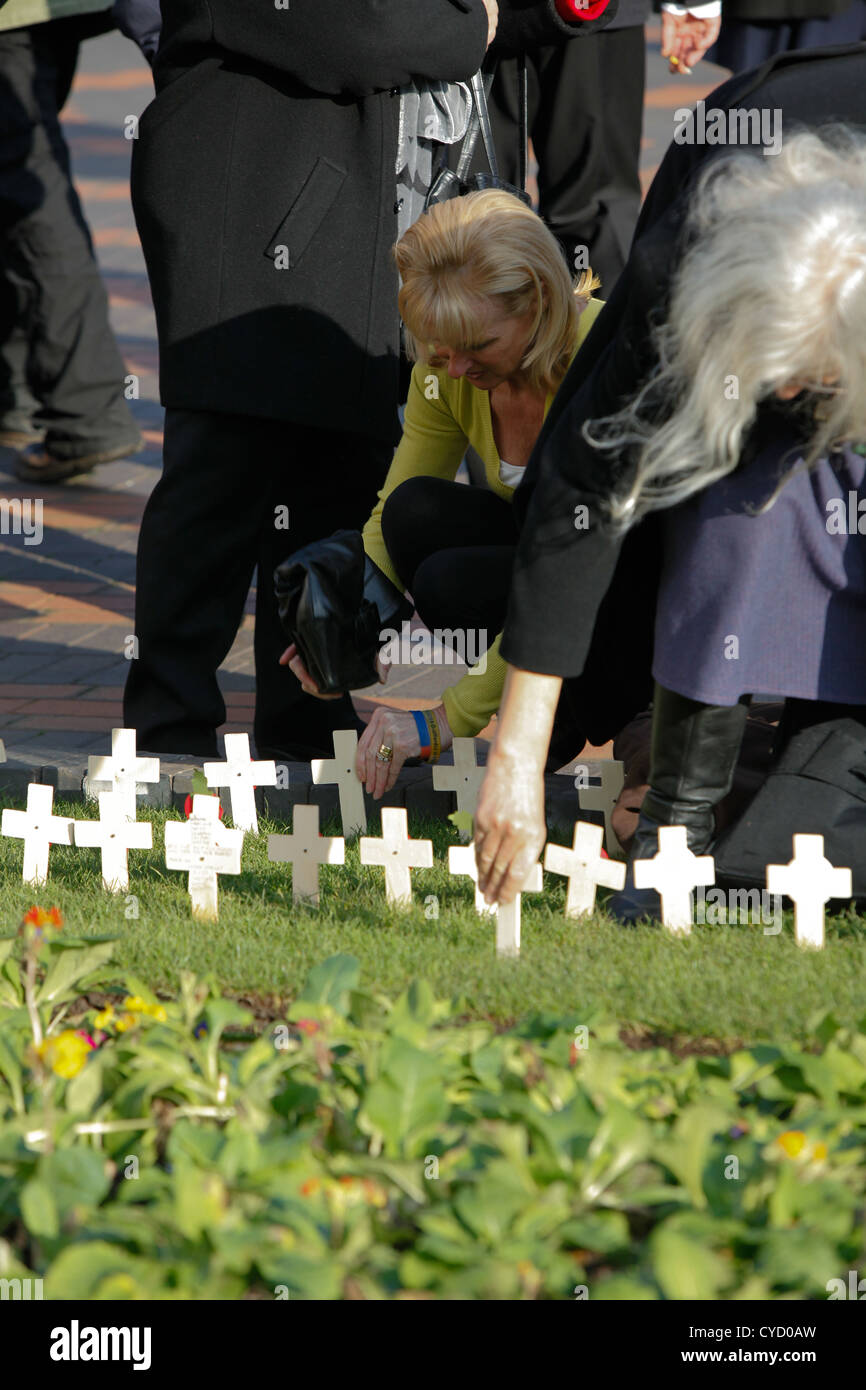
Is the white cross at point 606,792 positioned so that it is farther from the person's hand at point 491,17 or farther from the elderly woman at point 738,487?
the person's hand at point 491,17

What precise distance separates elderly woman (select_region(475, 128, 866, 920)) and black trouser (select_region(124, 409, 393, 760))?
3.52 feet

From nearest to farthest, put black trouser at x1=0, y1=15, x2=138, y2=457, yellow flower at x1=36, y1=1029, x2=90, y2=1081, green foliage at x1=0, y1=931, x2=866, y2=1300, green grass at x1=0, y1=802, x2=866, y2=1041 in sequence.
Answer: green foliage at x1=0, y1=931, x2=866, y2=1300
yellow flower at x1=36, y1=1029, x2=90, y2=1081
green grass at x1=0, y1=802, x2=866, y2=1041
black trouser at x1=0, y1=15, x2=138, y2=457

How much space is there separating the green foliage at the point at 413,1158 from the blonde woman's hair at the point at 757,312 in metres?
0.76

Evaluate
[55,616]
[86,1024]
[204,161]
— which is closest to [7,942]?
[86,1024]

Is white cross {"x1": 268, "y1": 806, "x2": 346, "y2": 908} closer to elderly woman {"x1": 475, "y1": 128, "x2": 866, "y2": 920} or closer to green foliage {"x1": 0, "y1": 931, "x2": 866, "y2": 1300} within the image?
elderly woman {"x1": 475, "y1": 128, "x2": 866, "y2": 920}

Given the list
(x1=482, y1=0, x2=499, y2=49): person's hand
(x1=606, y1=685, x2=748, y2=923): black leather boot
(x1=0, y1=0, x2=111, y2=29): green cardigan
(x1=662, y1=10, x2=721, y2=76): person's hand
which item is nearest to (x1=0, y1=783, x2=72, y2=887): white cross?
(x1=606, y1=685, x2=748, y2=923): black leather boot

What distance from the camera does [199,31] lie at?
303 centimetres

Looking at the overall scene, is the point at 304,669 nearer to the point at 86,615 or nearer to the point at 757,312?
the point at 757,312

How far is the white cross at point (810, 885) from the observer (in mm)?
2363

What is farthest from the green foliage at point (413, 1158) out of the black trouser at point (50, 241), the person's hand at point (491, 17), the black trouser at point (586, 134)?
the black trouser at point (50, 241)

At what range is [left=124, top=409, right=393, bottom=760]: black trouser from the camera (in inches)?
128

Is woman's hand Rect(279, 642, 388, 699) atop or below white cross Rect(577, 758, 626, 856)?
atop
